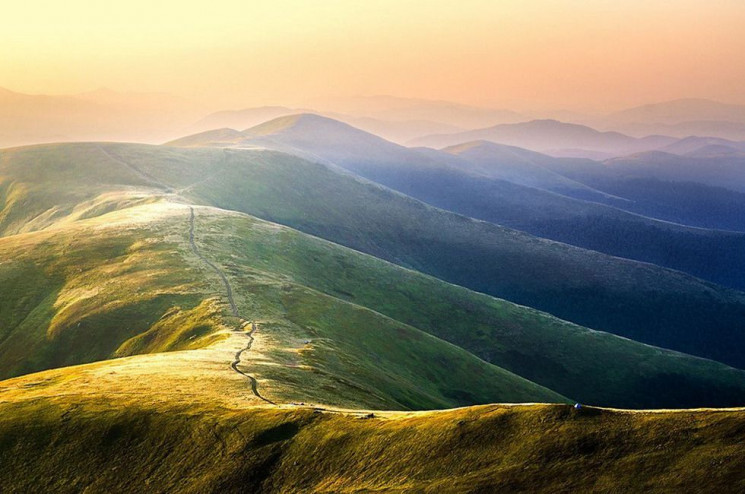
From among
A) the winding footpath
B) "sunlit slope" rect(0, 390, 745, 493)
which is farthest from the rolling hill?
the winding footpath

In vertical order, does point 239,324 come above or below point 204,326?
above

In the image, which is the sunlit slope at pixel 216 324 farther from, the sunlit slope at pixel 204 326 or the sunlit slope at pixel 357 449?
the sunlit slope at pixel 357 449

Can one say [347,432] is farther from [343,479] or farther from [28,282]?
[28,282]

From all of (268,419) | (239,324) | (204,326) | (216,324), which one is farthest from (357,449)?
(204,326)

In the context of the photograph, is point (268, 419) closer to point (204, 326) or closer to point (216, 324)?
point (216, 324)

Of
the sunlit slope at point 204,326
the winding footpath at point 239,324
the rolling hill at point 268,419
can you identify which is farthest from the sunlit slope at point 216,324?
the winding footpath at point 239,324

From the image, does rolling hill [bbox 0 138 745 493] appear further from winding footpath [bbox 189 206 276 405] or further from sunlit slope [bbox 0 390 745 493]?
winding footpath [bbox 189 206 276 405]

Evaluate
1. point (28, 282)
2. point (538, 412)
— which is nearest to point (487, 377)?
point (538, 412)
